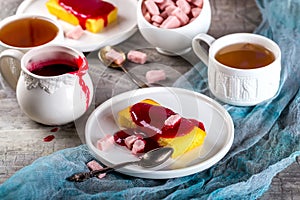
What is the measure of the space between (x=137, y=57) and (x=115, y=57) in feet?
0.16

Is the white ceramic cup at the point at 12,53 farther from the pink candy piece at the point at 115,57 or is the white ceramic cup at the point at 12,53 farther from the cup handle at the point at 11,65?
the pink candy piece at the point at 115,57

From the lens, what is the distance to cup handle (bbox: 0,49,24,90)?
56.7 inches

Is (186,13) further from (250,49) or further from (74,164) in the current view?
(74,164)

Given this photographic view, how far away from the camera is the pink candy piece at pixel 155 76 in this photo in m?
1.54

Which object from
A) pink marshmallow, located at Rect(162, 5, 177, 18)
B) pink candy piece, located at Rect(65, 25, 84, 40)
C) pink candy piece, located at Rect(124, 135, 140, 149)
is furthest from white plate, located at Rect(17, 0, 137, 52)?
pink candy piece, located at Rect(124, 135, 140, 149)

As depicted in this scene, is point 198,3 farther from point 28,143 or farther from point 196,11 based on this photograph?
point 28,143

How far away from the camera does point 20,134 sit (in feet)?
4.70

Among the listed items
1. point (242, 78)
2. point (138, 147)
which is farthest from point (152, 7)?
point (138, 147)

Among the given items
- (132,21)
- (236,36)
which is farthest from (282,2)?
(132,21)

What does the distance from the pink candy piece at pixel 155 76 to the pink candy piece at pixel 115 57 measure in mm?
74

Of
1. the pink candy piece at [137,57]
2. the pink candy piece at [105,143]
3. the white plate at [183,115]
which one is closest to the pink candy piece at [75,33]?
the pink candy piece at [137,57]

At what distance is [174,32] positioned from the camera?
1.56m

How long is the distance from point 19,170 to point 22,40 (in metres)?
0.34

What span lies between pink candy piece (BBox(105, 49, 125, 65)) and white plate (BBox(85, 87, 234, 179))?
0.12 m
